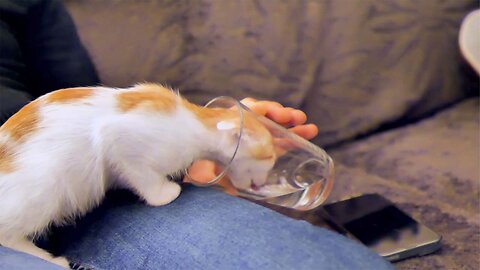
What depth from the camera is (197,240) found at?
0.65m

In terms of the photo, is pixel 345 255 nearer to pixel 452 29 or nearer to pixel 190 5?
pixel 190 5

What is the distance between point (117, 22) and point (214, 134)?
459 mm

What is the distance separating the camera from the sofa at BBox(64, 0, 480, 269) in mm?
1079

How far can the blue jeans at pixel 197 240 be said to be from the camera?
23.9 inches

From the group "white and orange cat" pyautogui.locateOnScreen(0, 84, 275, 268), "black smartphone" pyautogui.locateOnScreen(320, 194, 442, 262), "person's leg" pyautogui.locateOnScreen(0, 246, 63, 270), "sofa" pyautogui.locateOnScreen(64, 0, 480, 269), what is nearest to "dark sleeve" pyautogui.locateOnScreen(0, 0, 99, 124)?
"sofa" pyautogui.locateOnScreen(64, 0, 480, 269)

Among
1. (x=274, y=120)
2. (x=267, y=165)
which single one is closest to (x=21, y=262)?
(x=267, y=165)

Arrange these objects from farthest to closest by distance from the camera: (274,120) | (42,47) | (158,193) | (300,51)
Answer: (300,51), (42,47), (274,120), (158,193)

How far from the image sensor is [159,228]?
682 millimetres

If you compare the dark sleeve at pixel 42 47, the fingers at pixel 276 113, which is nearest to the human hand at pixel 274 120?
the fingers at pixel 276 113

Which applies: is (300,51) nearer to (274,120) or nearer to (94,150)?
(274,120)

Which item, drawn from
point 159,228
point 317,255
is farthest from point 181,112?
point 317,255

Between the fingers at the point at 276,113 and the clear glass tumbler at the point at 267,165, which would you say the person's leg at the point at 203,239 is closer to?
the clear glass tumbler at the point at 267,165

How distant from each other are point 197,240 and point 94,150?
0.17 metres

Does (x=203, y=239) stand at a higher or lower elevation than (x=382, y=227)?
higher
